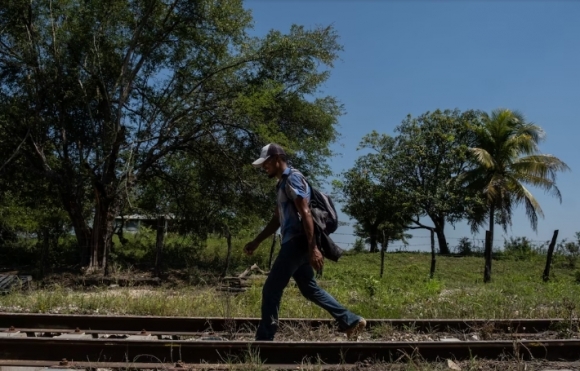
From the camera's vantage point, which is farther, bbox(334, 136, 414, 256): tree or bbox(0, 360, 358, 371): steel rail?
bbox(334, 136, 414, 256): tree

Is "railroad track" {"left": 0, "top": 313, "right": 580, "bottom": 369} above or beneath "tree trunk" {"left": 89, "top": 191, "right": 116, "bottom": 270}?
beneath

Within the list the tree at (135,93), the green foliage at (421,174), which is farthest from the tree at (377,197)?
the tree at (135,93)

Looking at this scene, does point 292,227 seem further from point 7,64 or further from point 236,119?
point 7,64

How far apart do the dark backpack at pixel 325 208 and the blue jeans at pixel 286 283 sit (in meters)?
0.28

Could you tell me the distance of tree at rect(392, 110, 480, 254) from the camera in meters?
32.7

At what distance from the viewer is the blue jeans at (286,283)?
19.1 feet

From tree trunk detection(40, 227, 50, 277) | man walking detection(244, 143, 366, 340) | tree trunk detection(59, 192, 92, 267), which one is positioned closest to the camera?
man walking detection(244, 143, 366, 340)

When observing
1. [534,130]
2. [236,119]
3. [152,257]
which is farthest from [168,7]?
[534,130]

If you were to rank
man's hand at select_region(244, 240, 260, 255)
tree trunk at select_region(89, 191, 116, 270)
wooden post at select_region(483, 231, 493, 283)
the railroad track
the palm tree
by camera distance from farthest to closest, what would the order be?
the palm tree < tree trunk at select_region(89, 191, 116, 270) < wooden post at select_region(483, 231, 493, 283) < man's hand at select_region(244, 240, 260, 255) < the railroad track

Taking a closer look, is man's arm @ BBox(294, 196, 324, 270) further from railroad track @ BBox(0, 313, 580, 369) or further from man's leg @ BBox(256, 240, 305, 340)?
railroad track @ BBox(0, 313, 580, 369)

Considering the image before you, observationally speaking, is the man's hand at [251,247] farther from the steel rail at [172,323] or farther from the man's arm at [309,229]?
the man's arm at [309,229]

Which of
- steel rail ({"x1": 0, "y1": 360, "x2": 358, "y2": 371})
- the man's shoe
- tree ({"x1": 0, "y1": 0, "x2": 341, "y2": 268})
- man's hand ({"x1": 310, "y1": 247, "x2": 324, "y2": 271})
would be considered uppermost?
tree ({"x1": 0, "y1": 0, "x2": 341, "y2": 268})

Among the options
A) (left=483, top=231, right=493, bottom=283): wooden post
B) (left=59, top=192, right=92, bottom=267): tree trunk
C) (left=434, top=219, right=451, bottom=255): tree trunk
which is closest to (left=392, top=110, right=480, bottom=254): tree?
(left=434, top=219, right=451, bottom=255): tree trunk

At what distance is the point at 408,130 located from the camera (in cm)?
3522
